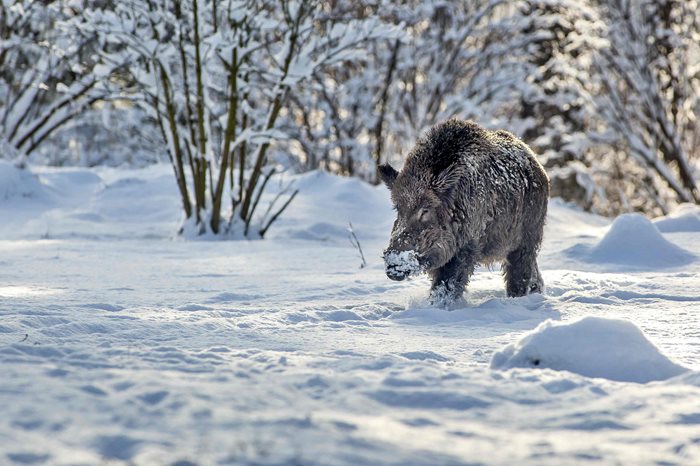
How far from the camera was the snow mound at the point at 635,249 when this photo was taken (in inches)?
257

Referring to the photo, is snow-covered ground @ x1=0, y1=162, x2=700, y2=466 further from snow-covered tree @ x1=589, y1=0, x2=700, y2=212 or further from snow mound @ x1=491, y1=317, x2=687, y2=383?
snow-covered tree @ x1=589, y1=0, x2=700, y2=212

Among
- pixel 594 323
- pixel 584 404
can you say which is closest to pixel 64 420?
pixel 584 404

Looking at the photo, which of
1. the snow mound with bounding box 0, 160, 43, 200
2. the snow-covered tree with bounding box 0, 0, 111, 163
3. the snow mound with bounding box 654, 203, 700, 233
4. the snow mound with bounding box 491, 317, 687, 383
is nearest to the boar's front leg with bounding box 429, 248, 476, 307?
the snow mound with bounding box 491, 317, 687, 383

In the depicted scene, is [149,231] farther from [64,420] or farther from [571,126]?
[571,126]

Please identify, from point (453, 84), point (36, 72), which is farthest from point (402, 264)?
point (453, 84)

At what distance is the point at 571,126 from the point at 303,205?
949cm

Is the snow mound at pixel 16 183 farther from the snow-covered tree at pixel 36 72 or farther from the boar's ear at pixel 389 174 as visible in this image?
the boar's ear at pixel 389 174

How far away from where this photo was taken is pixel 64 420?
6.95 feet

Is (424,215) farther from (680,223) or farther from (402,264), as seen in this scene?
(680,223)

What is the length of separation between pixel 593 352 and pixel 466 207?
6.55 ft

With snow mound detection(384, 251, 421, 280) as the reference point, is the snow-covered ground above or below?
below

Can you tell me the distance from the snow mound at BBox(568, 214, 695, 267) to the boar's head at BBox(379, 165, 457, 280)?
2.49 meters

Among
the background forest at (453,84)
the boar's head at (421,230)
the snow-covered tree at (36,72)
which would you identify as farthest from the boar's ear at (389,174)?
the snow-covered tree at (36,72)

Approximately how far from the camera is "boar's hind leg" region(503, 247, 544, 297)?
203 inches
